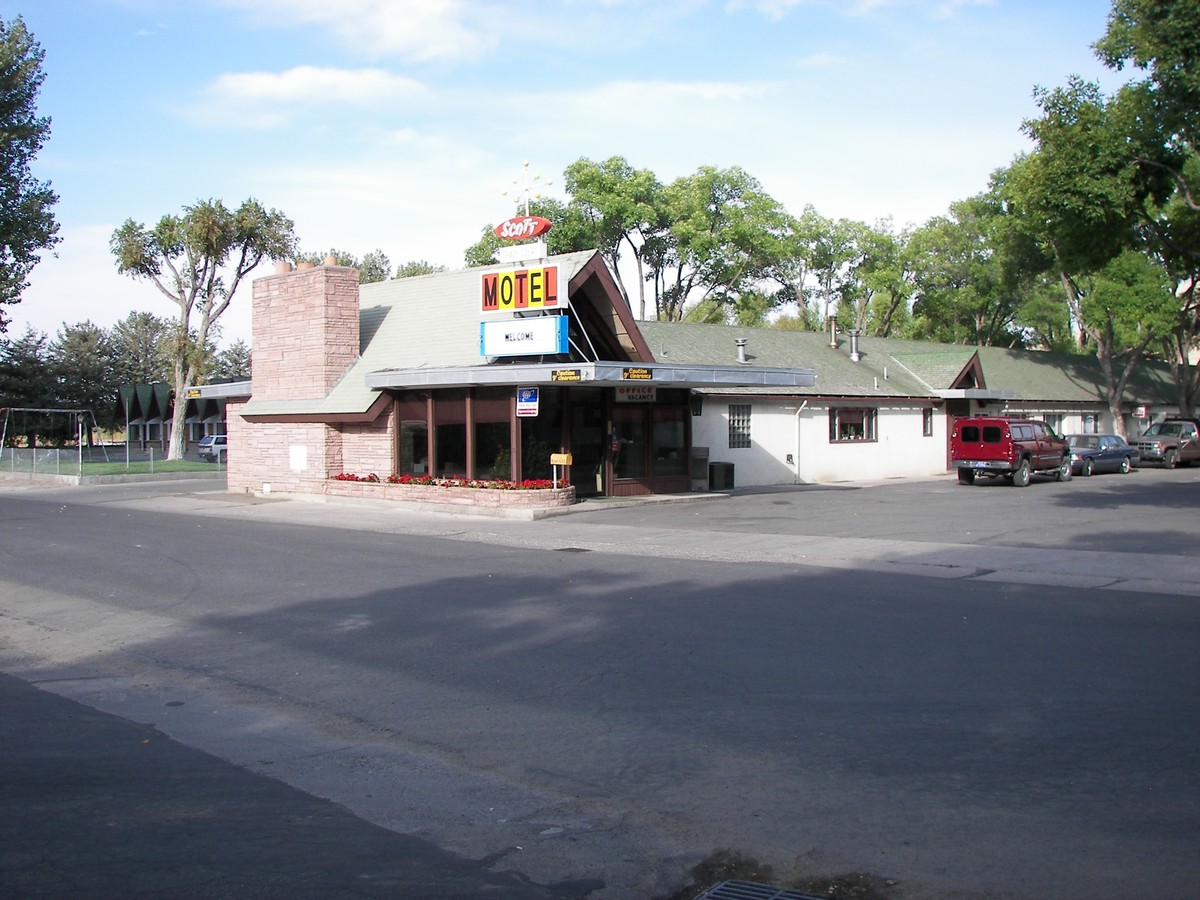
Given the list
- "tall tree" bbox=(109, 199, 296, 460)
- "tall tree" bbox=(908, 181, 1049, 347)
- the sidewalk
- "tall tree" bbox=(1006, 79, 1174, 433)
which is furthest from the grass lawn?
"tall tree" bbox=(908, 181, 1049, 347)

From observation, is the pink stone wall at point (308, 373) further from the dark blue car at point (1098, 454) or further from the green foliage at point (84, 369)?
the green foliage at point (84, 369)

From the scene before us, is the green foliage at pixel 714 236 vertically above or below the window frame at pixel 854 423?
above

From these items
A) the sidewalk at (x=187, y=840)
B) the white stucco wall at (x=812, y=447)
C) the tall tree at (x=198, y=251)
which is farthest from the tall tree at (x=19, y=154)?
the sidewalk at (x=187, y=840)

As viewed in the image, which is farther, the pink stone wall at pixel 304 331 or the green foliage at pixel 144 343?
the green foliage at pixel 144 343

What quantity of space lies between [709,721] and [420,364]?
22045 mm

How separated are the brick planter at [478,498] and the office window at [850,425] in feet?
47.1

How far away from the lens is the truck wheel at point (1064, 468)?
35.1m

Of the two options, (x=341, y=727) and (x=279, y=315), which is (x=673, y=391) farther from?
(x=341, y=727)

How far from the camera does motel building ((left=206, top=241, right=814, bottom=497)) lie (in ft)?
85.3

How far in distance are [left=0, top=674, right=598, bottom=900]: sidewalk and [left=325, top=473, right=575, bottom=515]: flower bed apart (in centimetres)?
1731

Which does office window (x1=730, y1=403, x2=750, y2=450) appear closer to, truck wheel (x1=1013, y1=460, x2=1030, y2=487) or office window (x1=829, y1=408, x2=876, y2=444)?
office window (x1=829, y1=408, x2=876, y2=444)

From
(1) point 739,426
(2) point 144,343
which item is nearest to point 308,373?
(1) point 739,426

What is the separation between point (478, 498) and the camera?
2552 cm

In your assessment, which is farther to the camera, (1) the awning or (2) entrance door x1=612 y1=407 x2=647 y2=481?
(2) entrance door x1=612 y1=407 x2=647 y2=481
